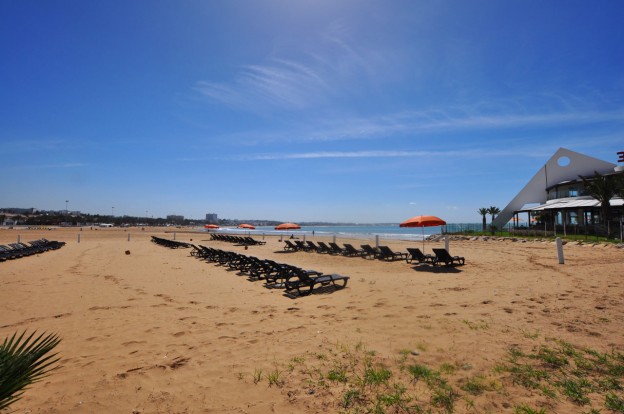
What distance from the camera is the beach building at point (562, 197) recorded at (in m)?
28.9

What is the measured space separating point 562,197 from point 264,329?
4225 centimetres

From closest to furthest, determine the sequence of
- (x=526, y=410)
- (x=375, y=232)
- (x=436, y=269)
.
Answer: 1. (x=526, y=410)
2. (x=436, y=269)
3. (x=375, y=232)

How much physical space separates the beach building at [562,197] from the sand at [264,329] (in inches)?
959

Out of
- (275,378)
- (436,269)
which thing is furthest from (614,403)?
(436,269)

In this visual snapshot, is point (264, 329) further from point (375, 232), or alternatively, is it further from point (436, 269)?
point (375, 232)

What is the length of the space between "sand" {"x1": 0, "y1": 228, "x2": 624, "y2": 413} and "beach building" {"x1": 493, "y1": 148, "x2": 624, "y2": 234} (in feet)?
79.9

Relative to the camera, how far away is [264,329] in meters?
5.11

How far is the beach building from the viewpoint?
2886 centimetres

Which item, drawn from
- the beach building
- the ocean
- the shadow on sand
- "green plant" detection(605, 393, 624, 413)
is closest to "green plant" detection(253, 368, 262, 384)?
"green plant" detection(605, 393, 624, 413)

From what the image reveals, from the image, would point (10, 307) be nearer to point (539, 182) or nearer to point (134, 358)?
point (134, 358)

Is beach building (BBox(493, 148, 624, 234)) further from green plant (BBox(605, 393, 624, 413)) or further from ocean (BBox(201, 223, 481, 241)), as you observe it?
green plant (BBox(605, 393, 624, 413))

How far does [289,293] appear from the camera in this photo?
7953mm

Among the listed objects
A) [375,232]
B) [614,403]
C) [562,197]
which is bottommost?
[614,403]

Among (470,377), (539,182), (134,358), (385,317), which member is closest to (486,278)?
(385,317)
